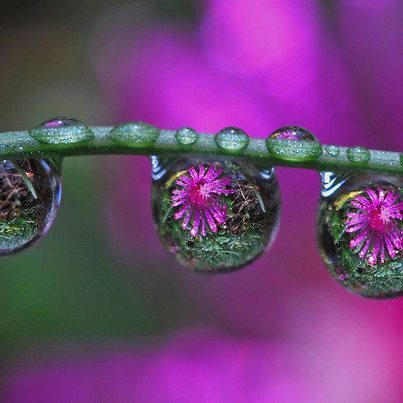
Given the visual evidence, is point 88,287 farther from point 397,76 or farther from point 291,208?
point 397,76

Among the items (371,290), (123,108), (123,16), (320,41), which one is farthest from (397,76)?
(371,290)

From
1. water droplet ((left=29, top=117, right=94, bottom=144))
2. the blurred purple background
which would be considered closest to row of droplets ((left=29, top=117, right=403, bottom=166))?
water droplet ((left=29, top=117, right=94, bottom=144))

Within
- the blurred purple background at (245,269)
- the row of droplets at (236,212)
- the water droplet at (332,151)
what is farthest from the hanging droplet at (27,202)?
the blurred purple background at (245,269)

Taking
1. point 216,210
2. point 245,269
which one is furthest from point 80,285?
point 216,210

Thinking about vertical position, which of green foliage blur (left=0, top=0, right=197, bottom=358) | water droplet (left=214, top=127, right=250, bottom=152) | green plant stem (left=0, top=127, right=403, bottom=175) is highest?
water droplet (left=214, top=127, right=250, bottom=152)

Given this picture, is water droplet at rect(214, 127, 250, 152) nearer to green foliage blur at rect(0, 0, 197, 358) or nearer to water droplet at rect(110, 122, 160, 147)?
water droplet at rect(110, 122, 160, 147)

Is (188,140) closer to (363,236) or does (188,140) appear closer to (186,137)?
(186,137)

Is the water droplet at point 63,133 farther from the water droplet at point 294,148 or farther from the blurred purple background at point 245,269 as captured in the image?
the blurred purple background at point 245,269
